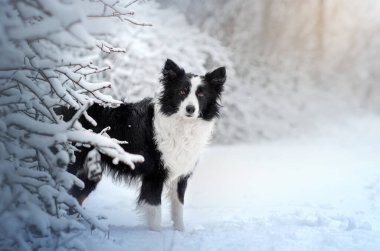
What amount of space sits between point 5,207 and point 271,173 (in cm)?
794

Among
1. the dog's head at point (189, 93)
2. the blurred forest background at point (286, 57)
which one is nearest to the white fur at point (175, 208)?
the dog's head at point (189, 93)

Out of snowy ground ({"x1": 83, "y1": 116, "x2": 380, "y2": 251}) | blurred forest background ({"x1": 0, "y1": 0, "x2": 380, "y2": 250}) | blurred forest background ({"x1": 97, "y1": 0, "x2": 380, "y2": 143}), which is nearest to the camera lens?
snowy ground ({"x1": 83, "y1": 116, "x2": 380, "y2": 251})

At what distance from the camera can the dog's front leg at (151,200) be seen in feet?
15.8

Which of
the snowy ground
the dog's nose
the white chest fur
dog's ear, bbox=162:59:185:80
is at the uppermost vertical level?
dog's ear, bbox=162:59:185:80

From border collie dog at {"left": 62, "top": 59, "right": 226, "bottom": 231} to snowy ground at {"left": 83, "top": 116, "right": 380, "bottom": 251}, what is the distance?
1.20ft

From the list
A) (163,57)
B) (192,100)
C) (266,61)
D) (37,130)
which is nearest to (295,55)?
(266,61)

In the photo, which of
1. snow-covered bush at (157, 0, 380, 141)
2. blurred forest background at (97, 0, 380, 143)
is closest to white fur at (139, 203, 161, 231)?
blurred forest background at (97, 0, 380, 143)

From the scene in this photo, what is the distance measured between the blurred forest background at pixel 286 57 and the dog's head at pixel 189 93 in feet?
26.6

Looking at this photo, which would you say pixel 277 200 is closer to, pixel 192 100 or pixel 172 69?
pixel 192 100

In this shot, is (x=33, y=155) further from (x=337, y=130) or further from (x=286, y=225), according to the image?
(x=337, y=130)

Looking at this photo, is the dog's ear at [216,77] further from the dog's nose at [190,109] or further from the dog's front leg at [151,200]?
the dog's front leg at [151,200]

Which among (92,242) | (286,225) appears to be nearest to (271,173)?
(286,225)

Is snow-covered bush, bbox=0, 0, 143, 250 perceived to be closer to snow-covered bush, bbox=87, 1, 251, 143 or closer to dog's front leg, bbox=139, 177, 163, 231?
dog's front leg, bbox=139, 177, 163, 231

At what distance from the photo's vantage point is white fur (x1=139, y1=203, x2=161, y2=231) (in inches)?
188
